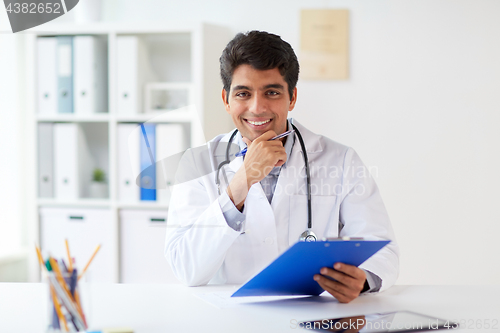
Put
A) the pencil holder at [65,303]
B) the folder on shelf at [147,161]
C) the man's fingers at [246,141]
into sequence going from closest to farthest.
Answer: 1. the pencil holder at [65,303]
2. the man's fingers at [246,141]
3. the folder on shelf at [147,161]

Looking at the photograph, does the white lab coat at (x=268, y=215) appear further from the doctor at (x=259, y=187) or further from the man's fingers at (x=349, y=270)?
the man's fingers at (x=349, y=270)

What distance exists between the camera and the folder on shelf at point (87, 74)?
7.40 ft

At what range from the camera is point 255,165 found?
1248 mm

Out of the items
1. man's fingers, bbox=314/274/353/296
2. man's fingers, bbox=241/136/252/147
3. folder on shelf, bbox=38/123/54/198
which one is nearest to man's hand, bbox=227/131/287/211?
man's fingers, bbox=241/136/252/147

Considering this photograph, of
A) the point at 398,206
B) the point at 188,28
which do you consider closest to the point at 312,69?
the point at 188,28

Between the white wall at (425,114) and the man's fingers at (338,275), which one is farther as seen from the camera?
the white wall at (425,114)

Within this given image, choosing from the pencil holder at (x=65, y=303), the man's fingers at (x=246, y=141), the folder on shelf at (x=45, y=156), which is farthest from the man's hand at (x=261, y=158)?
the folder on shelf at (x=45, y=156)

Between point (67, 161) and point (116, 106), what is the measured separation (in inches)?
14.3

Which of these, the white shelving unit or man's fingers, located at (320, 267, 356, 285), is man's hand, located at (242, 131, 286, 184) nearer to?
man's fingers, located at (320, 267, 356, 285)

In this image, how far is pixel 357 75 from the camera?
7.62 ft

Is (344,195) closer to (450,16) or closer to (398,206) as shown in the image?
(398,206)

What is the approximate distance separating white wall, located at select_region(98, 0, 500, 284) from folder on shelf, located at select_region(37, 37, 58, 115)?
35.3 inches

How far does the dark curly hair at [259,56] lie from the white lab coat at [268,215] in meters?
0.20

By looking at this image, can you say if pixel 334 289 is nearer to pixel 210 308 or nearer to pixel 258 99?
pixel 210 308
